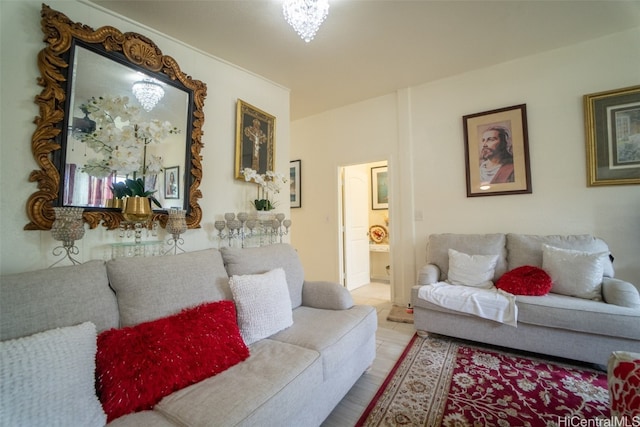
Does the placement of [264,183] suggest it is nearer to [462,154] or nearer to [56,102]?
[56,102]

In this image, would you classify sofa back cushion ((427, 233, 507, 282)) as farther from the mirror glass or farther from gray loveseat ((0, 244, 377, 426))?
the mirror glass

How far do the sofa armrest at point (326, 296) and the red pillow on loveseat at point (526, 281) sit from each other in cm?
139

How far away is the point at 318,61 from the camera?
8.62 feet

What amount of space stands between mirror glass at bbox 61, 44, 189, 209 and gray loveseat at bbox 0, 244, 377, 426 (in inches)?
23.6

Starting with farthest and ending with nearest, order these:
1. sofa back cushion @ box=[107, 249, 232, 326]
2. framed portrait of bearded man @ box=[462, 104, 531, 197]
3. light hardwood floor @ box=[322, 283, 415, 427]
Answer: framed portrait of bearded man @ box=[462, 104, 531, 197] → light hardwood floor @ box=[322, 283, 415, 427] → sofa back cushion @ box=[107, 249, 232, 326]

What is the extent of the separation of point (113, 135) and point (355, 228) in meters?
3.41

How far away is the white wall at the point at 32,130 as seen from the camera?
4.34 feet

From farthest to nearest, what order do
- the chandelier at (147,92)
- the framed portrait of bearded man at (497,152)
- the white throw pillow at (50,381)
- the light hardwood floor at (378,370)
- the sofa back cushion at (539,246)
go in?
the framed portrait of bearded man at (497,152), the sofa back cushion at (539,246), the chandelier at (147,92), the light hardwood floor at (378,370), the white throw pillow at (50,381)

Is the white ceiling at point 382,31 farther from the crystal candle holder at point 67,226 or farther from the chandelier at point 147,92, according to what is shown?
the crystal candle holder at point 67,226

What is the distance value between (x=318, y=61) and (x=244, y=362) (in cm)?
270

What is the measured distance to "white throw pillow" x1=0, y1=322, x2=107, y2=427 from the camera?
74 cm

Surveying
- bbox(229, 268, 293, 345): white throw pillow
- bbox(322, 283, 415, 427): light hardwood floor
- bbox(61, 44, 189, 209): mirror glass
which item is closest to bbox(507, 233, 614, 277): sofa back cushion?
bbox(322, 283, 415, 427): light hardwood floor

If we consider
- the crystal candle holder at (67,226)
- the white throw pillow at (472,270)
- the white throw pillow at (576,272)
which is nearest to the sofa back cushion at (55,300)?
the crystal candle holder at (67,226)

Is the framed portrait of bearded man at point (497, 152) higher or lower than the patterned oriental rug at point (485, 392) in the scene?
higher
